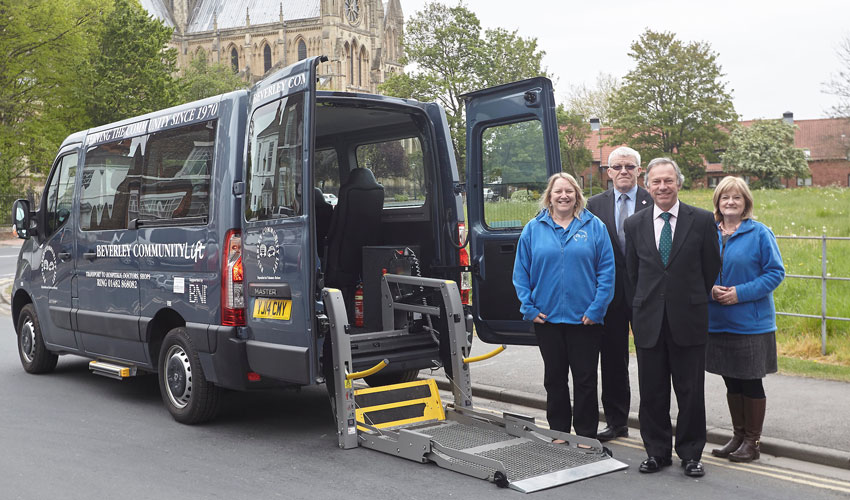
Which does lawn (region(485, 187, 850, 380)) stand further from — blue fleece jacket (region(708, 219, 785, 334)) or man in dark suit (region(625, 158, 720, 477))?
blue fleece jacket (region(708, 219, 785, 334))

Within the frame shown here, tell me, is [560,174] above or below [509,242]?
above

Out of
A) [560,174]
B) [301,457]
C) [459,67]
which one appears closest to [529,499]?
[301,457]

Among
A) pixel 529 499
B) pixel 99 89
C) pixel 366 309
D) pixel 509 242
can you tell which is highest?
pixel 99 89

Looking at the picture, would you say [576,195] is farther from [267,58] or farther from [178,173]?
[267,58]

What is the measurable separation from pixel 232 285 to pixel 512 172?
2427 mm

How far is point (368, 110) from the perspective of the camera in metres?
7.45

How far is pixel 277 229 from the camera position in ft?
20.8

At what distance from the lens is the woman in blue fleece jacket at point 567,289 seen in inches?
234

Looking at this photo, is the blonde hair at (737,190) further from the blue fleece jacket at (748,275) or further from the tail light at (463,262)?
the tail light at (463,262)

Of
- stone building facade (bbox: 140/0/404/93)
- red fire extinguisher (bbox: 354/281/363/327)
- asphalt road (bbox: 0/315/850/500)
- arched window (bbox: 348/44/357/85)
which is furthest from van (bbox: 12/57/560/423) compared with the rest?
arched window (bbox: 348/44/357/85)

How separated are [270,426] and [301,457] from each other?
1.08 meters

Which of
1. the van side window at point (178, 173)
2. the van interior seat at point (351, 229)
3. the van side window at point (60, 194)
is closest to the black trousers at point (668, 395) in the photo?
the van interior seat at point (351, 229)

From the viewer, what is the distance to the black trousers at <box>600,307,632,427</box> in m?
6.50

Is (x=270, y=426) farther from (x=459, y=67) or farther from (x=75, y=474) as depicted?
(x=459, y=67)
